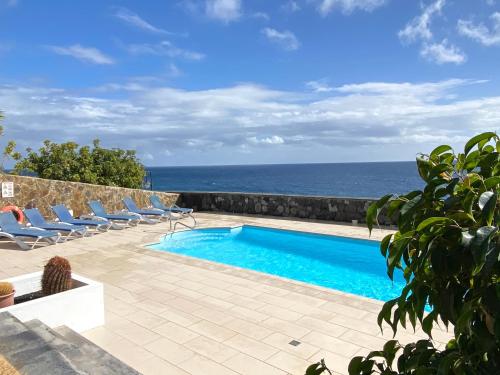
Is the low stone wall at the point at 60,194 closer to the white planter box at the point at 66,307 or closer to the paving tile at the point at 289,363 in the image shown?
the white planter box at the point at 66,307

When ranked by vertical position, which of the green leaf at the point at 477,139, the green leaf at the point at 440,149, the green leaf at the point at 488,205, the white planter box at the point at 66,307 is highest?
the green leaf at the point at 477,139

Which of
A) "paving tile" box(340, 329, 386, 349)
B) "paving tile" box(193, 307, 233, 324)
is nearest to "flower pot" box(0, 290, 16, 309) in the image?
"paving tile" box(193, 307, 233, 324)

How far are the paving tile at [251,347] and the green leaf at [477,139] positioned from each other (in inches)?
137

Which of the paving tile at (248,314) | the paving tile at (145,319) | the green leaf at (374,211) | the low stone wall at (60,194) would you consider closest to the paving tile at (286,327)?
the paving tile at (248,314)

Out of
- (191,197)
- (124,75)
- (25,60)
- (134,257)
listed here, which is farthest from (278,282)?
(124,75)

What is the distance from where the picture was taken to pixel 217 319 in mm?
4988

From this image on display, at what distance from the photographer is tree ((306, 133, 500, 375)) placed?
0.84 m

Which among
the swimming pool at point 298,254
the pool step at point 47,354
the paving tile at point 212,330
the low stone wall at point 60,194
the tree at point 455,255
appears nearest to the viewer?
the tree at point 455,255

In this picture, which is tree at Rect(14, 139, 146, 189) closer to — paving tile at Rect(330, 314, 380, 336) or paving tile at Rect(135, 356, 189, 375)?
paving tile at Rect(135, 356, 189, 375)

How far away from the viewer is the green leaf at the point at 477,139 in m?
1.03

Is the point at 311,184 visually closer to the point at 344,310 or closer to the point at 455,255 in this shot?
the point at 344,310

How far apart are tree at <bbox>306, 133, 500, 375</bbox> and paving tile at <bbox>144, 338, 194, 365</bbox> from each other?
126 inches

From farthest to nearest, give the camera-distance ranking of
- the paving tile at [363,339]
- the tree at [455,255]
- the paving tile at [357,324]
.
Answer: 1. the paving tile at [357,324]
2. the paving tile at [363,339]
3. the tree at [455,255]

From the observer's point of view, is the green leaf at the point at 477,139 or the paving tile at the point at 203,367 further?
the paving tile at the point at 203,367
